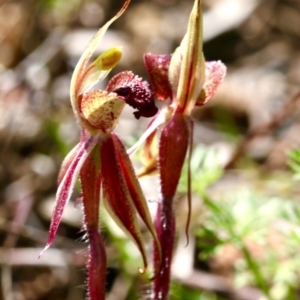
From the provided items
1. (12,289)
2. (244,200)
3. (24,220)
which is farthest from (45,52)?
(244,200)

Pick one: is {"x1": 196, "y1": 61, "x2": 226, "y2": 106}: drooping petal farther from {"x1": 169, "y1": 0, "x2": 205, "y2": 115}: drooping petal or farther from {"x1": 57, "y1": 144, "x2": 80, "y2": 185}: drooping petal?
{"x1": 57, "y1": 144, "x2": 80, "y2": 185}: drooping petal

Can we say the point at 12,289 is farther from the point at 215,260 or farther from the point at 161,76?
the point at 161,76

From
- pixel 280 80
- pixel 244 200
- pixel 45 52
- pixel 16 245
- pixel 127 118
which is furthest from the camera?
pixel 280 80

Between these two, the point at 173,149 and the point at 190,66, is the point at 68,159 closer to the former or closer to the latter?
the point at 173,149

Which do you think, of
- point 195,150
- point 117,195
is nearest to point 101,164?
point 117,195

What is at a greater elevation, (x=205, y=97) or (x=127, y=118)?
(x=205, y=97)

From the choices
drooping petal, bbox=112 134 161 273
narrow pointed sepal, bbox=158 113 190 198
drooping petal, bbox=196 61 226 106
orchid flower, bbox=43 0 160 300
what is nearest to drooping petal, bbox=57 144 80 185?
orchid flower, bbox=43 0 160 300

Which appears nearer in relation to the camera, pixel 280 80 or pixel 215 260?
pixel 215 260
